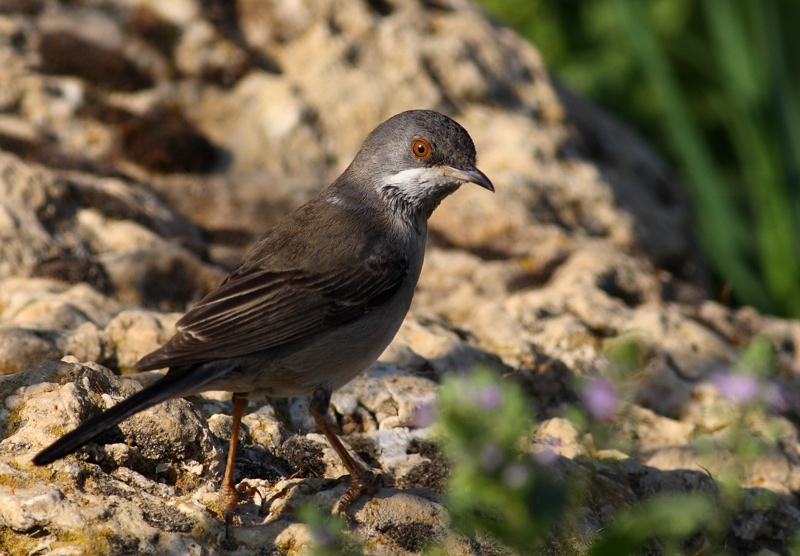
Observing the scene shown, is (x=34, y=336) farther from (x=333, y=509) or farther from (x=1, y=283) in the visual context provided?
(x=333, y=509)

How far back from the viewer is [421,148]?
5047 millimetres

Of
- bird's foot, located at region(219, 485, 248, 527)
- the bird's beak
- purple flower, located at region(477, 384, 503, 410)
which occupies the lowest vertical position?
bird's foot, located at region(219, 485, 248, 527)

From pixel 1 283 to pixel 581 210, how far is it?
5287 millimetres

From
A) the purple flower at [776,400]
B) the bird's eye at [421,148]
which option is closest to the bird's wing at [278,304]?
the bird's eye at [421,148]

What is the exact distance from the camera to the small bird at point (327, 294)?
395 cm

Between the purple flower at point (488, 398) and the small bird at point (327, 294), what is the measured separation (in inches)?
55.0

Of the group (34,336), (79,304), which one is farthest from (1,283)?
(34,336)

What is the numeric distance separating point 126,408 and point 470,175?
2.48 meters

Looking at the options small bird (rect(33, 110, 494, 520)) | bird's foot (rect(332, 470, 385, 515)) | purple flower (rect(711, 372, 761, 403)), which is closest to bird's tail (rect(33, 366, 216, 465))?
small bird (rect(33, 110, 494, 520))

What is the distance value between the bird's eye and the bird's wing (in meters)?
0.74

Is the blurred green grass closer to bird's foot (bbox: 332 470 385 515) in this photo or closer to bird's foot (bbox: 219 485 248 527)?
bird's foot (bbox: 332 470 385 515)

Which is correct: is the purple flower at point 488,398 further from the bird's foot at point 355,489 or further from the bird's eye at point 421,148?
the bird's eye at point 421,148

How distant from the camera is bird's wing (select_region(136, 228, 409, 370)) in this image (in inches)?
159

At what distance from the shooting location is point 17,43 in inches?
316
